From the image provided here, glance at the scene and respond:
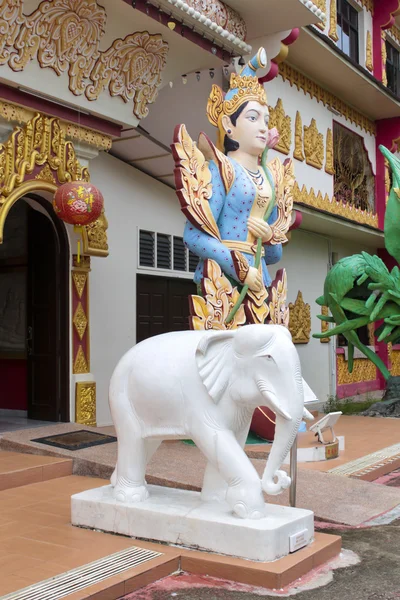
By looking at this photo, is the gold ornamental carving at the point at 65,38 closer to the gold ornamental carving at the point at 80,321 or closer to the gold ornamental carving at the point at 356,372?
the gold ornamental carving at the point at 80,321

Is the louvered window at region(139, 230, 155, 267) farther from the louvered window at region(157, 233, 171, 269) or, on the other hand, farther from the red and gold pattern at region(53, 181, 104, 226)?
the red and gold pattern at region(53, 181, 104, 226)

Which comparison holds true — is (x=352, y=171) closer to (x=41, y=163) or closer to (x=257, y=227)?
(x=257, y=227)

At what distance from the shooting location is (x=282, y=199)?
7.16m

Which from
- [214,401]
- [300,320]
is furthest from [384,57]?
[214,401]

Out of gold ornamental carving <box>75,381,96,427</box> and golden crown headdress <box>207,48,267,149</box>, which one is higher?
golden crown headdress <box>207,48,267,149</box>

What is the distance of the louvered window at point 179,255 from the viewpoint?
10.2 m

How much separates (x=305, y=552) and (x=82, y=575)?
1.17 m

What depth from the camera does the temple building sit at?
22.7 ft

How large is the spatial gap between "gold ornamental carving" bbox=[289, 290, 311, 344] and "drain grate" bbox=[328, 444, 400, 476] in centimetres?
451

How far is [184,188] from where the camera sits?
21.1 feet

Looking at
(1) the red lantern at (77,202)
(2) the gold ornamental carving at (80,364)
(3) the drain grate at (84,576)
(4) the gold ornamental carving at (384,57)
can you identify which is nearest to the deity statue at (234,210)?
(1) the red lantern at (77,202)

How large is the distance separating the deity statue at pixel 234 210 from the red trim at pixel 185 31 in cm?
96

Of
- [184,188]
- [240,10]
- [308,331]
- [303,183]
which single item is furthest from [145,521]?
[308,331]

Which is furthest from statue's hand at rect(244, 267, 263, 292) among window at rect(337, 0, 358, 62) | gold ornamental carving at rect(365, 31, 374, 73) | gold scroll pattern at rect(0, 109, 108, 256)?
gold ornamental carving at rect(365, 31, 374, 73)
